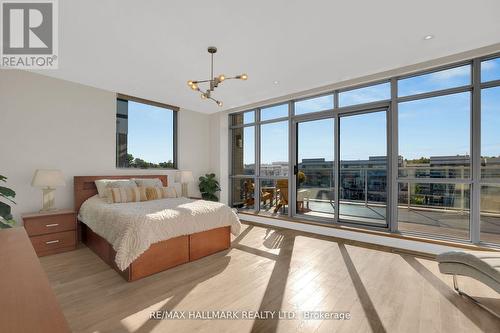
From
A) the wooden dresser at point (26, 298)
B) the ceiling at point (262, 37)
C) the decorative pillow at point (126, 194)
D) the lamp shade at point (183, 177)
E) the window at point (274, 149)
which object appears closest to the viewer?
the wooden dresser at point (26, 298)

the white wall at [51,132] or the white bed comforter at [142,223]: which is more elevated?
the white wall at [51,132]

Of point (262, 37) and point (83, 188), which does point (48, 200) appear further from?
point (262, 37)

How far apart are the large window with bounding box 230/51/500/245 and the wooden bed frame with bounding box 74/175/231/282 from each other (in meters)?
2.22

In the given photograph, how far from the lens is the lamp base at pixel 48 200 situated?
3.53m

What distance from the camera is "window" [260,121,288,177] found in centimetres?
522

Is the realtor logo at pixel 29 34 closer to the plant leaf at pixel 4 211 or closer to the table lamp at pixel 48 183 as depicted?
the table lamp at pixel 48 183

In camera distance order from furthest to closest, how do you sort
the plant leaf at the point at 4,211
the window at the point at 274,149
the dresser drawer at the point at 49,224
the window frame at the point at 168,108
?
the window at the point at 274,149 → the window frame at the point at 168,108 → the dresser drawer at the point at 49,224 → the plant leaf at the point at 4,211

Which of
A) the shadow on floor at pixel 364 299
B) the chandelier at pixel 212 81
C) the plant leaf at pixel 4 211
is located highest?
the chandelier at pixel 212 81

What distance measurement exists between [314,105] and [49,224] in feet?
Answer: 16.3

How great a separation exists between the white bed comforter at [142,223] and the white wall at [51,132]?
0.82 metres

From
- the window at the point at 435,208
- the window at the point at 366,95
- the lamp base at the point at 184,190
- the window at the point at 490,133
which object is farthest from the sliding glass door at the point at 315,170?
the lamp base at the point at 184,190

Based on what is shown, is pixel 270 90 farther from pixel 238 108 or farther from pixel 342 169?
pixel 342 169

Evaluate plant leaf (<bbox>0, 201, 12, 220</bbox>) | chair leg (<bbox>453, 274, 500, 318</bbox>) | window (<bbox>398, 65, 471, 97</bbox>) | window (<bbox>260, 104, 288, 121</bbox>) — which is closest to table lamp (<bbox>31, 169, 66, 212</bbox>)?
plant leaf (<bbox>0, 201, 12, 220</bbox>)

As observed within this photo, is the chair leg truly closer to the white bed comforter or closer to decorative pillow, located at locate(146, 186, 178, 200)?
the white bed comforter
